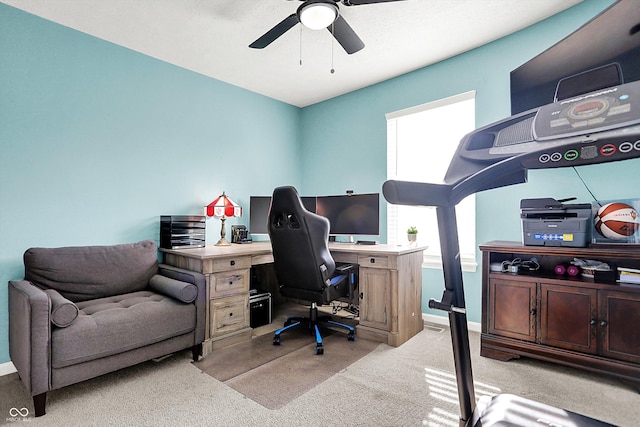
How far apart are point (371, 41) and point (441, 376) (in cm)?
274

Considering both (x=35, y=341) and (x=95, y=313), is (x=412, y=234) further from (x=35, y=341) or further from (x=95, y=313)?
(x=35, y=341)

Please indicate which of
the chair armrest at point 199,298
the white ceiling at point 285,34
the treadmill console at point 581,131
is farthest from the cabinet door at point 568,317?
the chair armrest at point 199,298

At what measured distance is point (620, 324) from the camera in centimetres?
191

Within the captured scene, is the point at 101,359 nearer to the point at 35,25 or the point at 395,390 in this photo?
the point at 395,390

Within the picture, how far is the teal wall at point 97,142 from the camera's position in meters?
2.27

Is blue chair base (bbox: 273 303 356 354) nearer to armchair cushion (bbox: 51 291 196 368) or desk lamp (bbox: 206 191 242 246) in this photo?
armchair cushion (bbox: 51 291 196 368)

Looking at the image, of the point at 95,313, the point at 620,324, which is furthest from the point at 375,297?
the point at 95,313

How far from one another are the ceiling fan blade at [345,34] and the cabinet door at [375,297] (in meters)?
1.82

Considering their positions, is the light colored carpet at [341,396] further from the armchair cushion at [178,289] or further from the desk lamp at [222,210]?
the desk lamp at [222,210]

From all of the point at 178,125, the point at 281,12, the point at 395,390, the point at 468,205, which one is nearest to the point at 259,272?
the point at 178,125

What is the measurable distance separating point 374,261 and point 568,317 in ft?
4.57

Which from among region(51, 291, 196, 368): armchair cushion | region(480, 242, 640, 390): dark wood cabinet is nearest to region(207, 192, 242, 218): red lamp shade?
region(51, 291, 196, 368): armchair cushion

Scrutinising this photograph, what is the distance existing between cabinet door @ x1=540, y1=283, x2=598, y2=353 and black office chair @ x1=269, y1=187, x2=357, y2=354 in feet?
4.92

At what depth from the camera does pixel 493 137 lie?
3.05 feet
